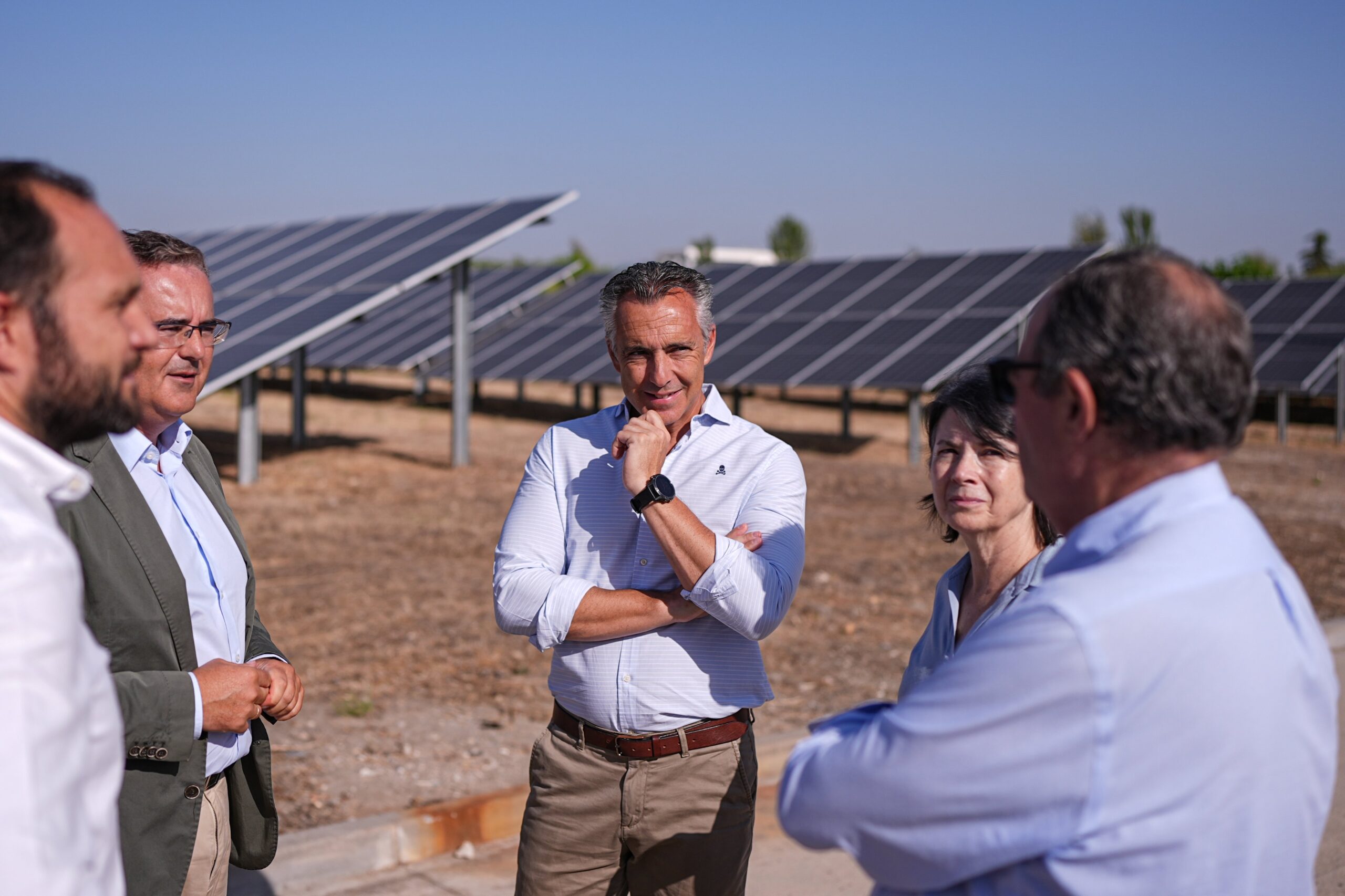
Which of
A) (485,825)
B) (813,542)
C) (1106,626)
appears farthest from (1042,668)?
(813,542)

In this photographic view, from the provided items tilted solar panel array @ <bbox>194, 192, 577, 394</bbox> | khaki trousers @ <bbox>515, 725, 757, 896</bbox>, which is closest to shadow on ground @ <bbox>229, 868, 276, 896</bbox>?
khaki trousers @ <bbox>515, 725, 757, 896</bbox>

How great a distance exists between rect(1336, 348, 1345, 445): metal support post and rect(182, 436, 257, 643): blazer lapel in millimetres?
19608

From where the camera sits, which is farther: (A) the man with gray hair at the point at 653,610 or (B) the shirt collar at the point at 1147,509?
(A) the man with gray hair at the point at 653,610

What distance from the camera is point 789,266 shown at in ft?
74.8

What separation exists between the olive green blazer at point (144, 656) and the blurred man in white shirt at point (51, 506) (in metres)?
0.95

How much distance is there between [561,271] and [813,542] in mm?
15881

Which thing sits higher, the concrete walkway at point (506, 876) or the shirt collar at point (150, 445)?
the shirt collar at point (150, 445)

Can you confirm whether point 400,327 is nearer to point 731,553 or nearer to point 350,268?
point 350,268

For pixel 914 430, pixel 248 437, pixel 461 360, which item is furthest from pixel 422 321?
pixel 914 430

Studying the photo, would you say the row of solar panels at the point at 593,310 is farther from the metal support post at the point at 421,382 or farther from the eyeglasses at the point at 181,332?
the eyeglasses at the point at 181,332

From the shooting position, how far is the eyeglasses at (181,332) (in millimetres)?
2693

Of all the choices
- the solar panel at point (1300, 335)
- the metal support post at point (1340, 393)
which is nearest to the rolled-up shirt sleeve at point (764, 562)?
the solar panel at point (1300, 335)

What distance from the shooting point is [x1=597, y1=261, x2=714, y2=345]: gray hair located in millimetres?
2943

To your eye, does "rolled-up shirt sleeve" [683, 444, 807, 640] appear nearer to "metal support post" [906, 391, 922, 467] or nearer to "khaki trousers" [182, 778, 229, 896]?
"khaki trousers" [182, 778, 229, 896]
